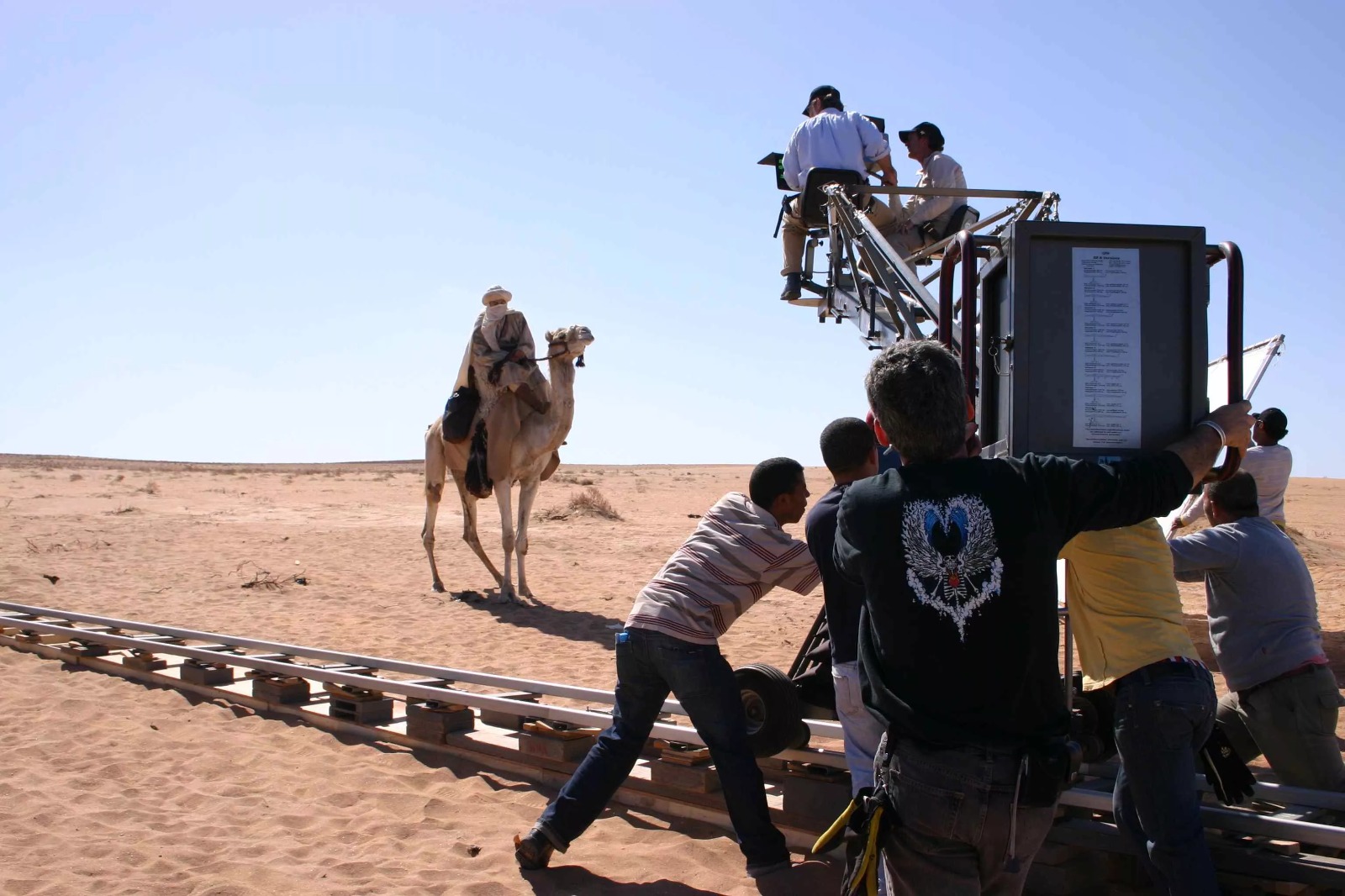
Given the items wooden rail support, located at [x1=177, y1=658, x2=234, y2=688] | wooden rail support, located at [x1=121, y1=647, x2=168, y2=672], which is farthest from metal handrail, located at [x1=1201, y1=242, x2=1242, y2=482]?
wooden rail support, located at [x1=121, y1=647, x2=168, y2=672]

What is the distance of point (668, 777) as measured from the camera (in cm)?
553

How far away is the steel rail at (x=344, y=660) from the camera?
251 inches

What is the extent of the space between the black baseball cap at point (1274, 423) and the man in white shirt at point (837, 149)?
3.07 meters

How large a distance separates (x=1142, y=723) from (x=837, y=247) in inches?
239

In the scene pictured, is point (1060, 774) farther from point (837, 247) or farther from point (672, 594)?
point (837, 247)

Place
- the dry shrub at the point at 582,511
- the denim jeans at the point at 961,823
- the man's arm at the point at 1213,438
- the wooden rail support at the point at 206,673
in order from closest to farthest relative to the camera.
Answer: the denim jeans at the point at 961,823, the man's arm at the point at 1213,438, the wooden rail support at the point at 206,673, the dry shrub at the point at 582,511

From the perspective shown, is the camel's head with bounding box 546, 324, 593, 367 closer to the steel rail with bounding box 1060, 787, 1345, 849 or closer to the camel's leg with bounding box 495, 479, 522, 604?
the camel's leg with bounding box 495, 479, 522, 604

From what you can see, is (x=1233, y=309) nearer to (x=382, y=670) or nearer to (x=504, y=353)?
(x=382, y=670)

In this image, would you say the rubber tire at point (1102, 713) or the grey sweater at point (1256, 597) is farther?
the grey sweater at point (1256, 597)

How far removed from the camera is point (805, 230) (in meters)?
9.48

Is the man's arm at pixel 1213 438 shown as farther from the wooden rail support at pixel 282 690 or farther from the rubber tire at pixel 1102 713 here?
the wooden rail support at pixel 282 690

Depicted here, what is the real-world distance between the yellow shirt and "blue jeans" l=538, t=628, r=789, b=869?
1581mm

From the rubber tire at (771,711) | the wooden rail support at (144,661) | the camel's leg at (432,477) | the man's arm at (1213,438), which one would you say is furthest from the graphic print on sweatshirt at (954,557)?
the camel's leg at (432,477)

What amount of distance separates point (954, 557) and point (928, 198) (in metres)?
6.65
